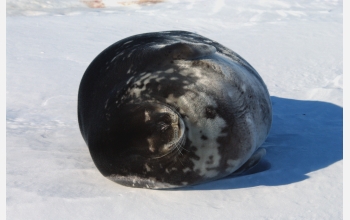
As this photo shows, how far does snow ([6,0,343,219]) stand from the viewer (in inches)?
107

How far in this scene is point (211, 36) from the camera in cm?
630

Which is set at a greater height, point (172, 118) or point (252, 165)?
point (172, 118)

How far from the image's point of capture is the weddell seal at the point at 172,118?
283 cm

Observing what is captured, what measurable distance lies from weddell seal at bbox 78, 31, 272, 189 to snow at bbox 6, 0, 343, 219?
4.3 inches

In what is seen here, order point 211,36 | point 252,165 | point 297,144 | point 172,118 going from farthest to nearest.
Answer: point 211,36 → point 297,144 → point 252,165 → point 172,118

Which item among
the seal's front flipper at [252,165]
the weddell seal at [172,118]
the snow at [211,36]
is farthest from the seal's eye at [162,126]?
the seal's front flipper at [252,165]

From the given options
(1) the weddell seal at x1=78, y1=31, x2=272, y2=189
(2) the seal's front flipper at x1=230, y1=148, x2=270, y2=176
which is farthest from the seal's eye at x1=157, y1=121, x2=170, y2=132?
(2) the seal's front flipper at x1=230, y1=148, x2=270, y2=176

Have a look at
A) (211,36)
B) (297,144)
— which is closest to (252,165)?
(297,144)

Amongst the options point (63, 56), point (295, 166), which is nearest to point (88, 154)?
point (295, 166)

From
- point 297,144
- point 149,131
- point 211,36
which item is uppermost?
point 149,131

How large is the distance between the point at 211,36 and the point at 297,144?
3015 millimetres

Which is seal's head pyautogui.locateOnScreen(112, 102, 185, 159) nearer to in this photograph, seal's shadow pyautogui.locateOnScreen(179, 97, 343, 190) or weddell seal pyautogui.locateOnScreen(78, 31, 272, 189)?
weddell seal pyautogui.locateOnScreen(78, 31, 272, 189)

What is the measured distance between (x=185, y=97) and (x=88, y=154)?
0.85m

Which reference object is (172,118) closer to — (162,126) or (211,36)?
(162,126)
